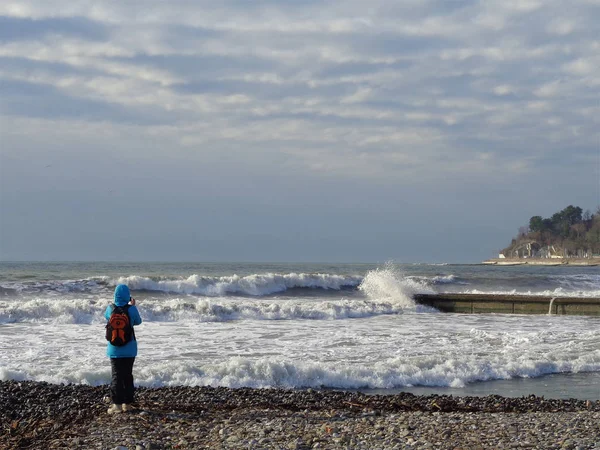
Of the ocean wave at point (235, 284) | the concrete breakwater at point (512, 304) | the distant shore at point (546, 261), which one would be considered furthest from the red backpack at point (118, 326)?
the distant shore at point (546, 261)

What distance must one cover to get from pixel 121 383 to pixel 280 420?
2.12 meters

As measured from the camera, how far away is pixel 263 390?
1044 cm

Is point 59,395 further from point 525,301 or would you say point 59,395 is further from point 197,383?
point 525,301

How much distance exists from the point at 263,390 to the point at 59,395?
2.99 m

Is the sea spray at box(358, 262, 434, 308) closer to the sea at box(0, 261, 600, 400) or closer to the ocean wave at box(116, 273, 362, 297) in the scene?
the sea at box(0, 261, 600, 400)

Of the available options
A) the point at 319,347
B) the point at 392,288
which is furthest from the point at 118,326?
the point at 392,288

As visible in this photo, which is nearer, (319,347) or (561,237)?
(319,347)

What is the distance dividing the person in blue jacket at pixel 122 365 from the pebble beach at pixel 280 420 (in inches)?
8.8

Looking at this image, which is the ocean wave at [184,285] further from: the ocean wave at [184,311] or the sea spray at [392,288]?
the ocean wave at [184,311]

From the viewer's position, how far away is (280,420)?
7559mm

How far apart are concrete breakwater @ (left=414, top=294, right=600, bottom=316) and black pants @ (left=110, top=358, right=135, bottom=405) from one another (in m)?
19.5

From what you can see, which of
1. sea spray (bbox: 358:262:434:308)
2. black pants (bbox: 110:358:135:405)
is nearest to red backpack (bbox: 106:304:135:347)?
black pants (bbox: 110:358:135:405)

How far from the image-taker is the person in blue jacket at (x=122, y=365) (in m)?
8.28

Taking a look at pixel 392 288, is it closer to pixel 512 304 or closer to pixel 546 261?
pixel 512 304
